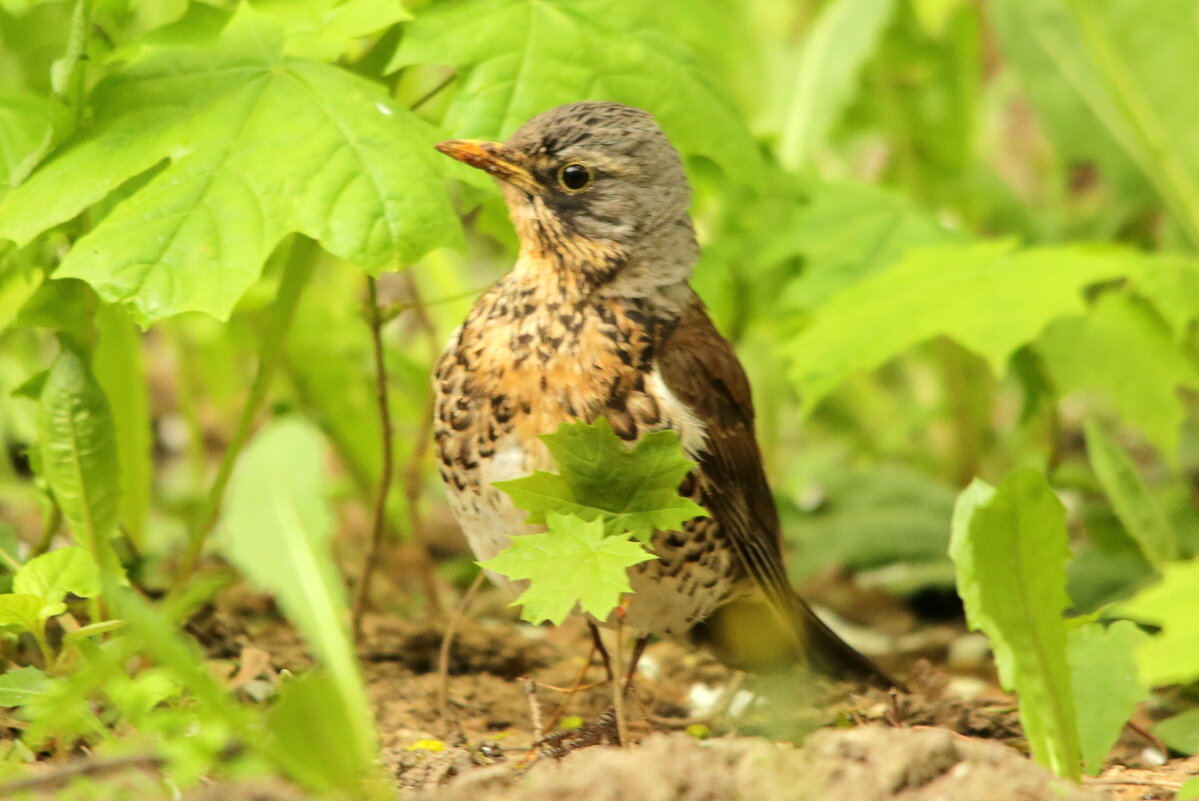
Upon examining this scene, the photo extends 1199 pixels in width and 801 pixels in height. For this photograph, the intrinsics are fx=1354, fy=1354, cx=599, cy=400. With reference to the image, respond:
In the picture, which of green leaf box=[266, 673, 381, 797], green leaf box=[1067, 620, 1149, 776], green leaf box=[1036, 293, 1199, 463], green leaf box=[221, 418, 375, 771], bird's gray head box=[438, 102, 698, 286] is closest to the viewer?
green leaf box=[266, 673, 381, 797]

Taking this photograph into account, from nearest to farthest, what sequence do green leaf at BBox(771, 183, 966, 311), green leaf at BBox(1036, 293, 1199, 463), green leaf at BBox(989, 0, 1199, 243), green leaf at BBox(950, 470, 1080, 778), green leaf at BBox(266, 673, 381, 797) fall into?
green leaf at BBox(266, 673, 381, 797)
green leaf at BBox(950, 470, 1080, 778)
green leaf at BBox(1036, 293, 1199, 463)
green leaf at BBox(771, 183, 966, 311)
green leaf at BBox(989, 0, 1199, 243)

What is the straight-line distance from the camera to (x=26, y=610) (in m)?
2.34

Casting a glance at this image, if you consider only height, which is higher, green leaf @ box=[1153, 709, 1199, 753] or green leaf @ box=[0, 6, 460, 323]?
A: green leaf @ box=[0, 6, 460, 323]

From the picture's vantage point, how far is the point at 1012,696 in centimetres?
334

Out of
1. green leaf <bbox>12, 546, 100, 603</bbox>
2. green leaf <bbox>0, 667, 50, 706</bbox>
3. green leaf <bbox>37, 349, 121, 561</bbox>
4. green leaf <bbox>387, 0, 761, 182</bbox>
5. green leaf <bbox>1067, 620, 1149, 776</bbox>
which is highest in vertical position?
green leaf <bbox>387, 0, 761, 182</bbox>

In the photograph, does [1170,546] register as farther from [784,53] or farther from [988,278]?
[784,53]

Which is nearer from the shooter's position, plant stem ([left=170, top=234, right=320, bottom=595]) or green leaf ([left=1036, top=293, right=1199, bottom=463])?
plant stem ([left=170, top=234, right=320, bottom=595])

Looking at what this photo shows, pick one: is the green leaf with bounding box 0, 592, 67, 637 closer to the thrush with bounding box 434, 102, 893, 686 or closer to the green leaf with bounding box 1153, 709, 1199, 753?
the thrush with bounding box 434, 102, 893, 686

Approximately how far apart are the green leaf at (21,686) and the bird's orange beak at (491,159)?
1206 millimetres

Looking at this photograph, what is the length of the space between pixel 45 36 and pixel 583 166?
141 centimetres

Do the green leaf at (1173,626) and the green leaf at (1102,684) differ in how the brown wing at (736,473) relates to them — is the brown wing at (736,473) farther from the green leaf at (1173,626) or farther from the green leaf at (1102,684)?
the green leaf at (1173,626)

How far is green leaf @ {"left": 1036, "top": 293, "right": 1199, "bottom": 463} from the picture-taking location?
11.9ft

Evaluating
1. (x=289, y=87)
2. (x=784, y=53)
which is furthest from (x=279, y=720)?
(x=784, y=53)

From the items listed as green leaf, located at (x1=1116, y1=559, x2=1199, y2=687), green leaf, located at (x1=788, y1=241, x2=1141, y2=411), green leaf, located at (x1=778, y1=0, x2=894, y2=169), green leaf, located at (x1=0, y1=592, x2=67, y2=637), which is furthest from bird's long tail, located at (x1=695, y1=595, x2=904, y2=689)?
green leaf, located at (x1=778, y1=0, x2=894, y2=169)
